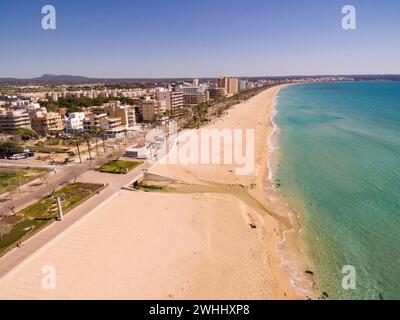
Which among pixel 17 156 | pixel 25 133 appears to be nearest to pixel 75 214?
pixel 17 156

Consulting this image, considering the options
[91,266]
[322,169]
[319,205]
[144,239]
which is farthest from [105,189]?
[322,169]

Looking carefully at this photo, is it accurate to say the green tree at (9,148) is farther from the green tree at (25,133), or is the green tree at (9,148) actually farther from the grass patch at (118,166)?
the grass patch at (118,166)

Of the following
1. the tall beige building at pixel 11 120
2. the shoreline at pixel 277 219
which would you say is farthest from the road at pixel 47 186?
the tall beige building at pixel 11 120

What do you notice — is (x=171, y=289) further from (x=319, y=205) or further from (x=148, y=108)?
(x=148, y=108)

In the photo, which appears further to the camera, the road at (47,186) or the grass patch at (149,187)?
the grass patch at (149,187)

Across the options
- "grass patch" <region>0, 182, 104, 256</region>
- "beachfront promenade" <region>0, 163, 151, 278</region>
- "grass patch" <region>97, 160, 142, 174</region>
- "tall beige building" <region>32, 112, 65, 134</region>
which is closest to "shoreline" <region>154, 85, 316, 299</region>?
"grass patch" <region>97, 160, 142, 174</region>

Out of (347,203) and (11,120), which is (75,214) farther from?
(11,120)

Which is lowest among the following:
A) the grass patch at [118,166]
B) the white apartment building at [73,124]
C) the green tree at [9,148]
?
the grass patch at [118,166]
